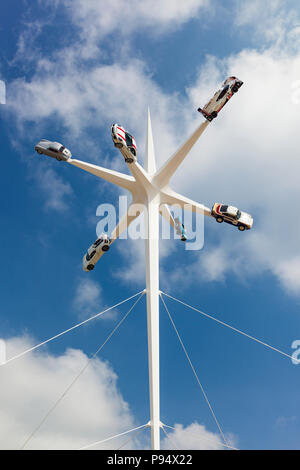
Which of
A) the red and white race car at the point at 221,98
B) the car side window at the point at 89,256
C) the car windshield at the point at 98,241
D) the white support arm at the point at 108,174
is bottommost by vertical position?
the car side window at the point at 89,256

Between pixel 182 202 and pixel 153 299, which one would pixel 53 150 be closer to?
pixel 182 202

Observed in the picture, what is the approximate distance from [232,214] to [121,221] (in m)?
5.99

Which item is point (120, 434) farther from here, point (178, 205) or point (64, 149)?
point (64, 149)

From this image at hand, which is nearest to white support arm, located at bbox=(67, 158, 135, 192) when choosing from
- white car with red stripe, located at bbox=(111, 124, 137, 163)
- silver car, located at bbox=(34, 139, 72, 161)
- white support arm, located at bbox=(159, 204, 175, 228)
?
silver car, located at bbox=(34, 139, 72, 161)

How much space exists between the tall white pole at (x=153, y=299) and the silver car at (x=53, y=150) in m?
4.56

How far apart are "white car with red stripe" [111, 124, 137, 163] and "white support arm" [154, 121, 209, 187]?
2.01 m

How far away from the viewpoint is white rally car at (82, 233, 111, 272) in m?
19.2

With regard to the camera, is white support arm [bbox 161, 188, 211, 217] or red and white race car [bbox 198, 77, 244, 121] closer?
red and white race car [bbox 198, 77, 244, 121]

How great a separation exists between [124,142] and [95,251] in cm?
622

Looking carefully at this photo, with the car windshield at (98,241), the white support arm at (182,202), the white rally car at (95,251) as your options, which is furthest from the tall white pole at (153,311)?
the car windshield at (98,241)

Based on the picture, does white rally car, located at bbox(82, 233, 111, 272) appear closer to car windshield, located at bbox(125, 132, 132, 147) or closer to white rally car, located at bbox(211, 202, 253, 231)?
car windshield, located at bbox(125, 132, 132, 147)

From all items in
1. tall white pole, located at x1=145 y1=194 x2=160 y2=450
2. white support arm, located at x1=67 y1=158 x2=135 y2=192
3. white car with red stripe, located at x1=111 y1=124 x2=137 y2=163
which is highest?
white support arm, located at x1=67 y1=158 x2=135 y2=192

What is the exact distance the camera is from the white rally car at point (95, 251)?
19.2m

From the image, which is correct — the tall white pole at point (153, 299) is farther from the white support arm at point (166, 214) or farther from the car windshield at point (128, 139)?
the car windshield at point (128, 139)
